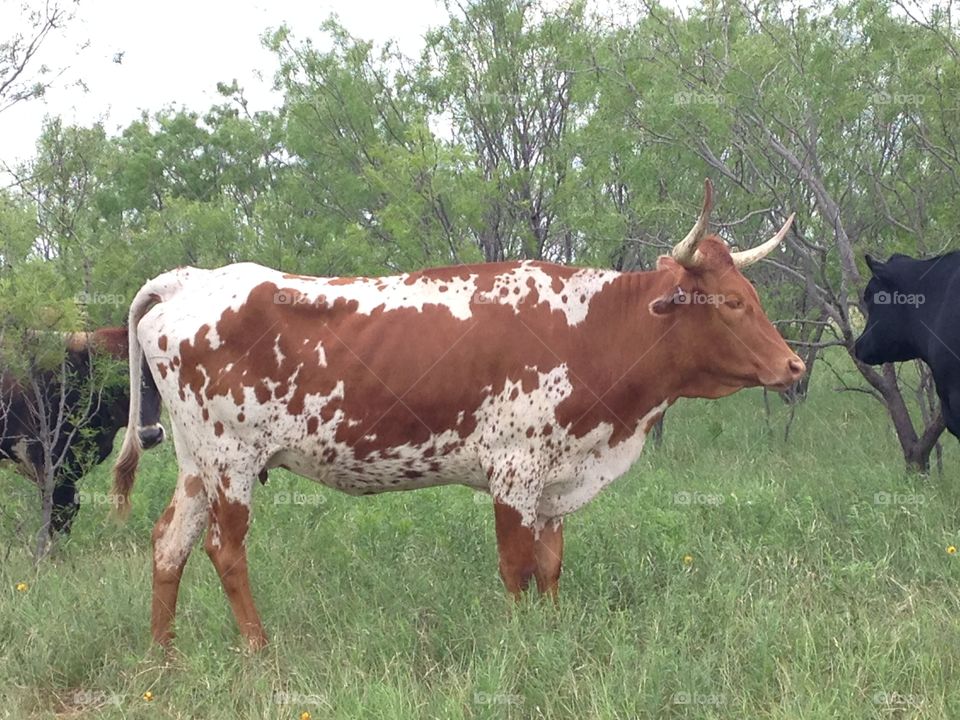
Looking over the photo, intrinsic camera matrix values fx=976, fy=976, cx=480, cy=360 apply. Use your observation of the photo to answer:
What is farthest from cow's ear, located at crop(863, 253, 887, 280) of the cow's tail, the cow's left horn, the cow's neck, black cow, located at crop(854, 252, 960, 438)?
the cow's tail

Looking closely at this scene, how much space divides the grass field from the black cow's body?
0.29 m

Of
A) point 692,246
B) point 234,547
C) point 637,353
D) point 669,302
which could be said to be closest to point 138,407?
point 234,547

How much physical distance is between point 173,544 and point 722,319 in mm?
2726

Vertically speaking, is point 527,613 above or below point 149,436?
below

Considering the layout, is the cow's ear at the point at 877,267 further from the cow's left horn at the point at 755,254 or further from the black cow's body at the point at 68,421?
the black cow's body at the point at 68,421

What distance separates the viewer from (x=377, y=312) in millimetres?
4500

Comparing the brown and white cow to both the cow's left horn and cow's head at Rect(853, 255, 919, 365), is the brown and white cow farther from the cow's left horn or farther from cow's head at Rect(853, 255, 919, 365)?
cow's head at Rect(853, 255, 919, 365)

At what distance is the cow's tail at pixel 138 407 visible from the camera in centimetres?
468

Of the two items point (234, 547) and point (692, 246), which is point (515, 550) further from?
point (692, 246)

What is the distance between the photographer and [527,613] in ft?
13.7

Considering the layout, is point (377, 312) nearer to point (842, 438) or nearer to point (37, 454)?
point (37, 454)

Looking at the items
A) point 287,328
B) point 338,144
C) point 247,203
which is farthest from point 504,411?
point 247,203

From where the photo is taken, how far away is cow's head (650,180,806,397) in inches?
172

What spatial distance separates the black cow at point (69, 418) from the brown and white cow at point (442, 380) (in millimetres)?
1646
